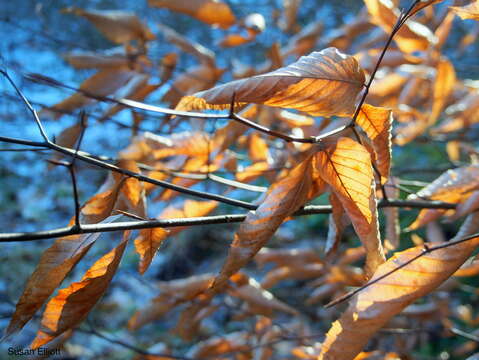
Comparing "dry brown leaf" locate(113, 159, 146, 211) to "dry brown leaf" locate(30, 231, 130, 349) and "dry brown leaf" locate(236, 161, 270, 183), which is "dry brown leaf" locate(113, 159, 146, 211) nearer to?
"dry brown leaf" locate(30, 231, 130, 349)

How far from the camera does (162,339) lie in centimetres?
205

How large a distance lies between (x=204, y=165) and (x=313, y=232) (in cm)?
167

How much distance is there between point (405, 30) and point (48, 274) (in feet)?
2.51

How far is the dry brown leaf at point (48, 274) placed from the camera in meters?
0.43

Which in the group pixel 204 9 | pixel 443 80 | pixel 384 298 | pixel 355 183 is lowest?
pixel 384 298

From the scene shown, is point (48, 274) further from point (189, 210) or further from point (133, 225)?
point (189, 210)

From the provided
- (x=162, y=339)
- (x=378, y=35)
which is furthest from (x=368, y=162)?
(x=162, y=339)

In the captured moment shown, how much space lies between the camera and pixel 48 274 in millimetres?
446

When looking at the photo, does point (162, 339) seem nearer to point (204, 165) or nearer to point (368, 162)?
point (204, 165)

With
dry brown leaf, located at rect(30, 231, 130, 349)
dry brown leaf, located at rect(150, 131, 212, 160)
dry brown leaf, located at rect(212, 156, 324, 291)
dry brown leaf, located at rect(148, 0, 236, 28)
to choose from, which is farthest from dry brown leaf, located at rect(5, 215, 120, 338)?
dry brown leaf, located at rect(148, 0, 236, 28)

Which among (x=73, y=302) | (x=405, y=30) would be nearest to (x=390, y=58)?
(x=405, y=30)

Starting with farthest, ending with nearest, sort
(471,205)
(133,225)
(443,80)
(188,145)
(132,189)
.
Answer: (443,80) < (188,145) < (471,205) < (132,189) < (133,225)

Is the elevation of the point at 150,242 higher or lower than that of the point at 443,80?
lower

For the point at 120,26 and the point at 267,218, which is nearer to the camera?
the point at 267,218
